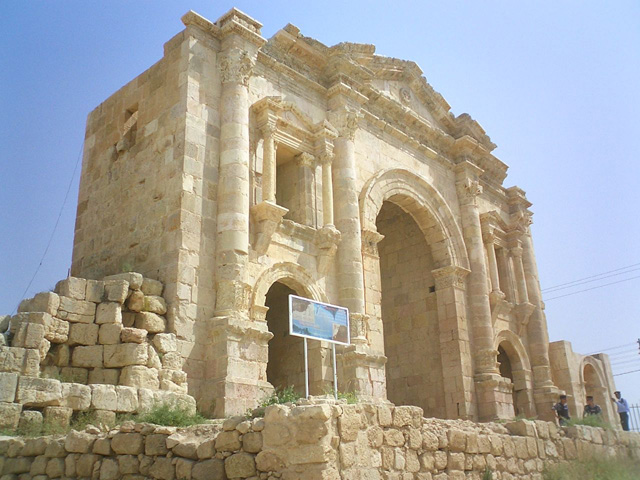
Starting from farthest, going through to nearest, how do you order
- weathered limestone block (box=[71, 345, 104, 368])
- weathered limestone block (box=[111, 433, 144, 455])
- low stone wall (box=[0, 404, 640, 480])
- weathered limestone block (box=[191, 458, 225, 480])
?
weathered limestone block (box=[71, 345, 104, 368]) → weathered limestone block (box=[111, 433, 144, 455]) → weathered limestone block (box=[191, 458, 225, 480]) → low stone wall (box=[0, 404, 640, 480])

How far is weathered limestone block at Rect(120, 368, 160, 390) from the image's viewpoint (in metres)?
9.92

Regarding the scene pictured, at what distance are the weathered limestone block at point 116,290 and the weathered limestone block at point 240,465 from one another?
196 inches

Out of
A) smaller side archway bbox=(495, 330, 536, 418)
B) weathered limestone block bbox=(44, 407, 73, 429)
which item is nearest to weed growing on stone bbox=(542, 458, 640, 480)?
weathered limestone block bbox=(44, 407, 73, 429)

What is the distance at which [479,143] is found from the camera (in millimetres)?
20500

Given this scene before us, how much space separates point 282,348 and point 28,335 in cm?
682

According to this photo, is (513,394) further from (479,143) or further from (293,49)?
(293,49)

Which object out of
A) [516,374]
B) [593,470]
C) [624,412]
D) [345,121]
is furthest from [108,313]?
[516,374]

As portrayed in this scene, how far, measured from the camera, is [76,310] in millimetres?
10203

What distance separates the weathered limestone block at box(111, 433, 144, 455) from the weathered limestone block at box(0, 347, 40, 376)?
2485 mm

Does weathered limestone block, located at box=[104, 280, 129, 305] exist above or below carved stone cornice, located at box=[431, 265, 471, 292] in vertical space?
below

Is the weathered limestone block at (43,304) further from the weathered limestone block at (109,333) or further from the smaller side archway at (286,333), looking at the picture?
the smaller side archway at (286,333)

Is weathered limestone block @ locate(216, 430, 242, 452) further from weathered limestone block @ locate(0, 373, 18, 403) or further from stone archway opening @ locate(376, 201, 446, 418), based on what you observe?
stone archway opening @ locate(376, 201, 446, 418)

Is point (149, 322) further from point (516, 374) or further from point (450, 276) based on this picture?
point (516, 374)

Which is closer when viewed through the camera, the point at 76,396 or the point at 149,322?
the point at 76,396
